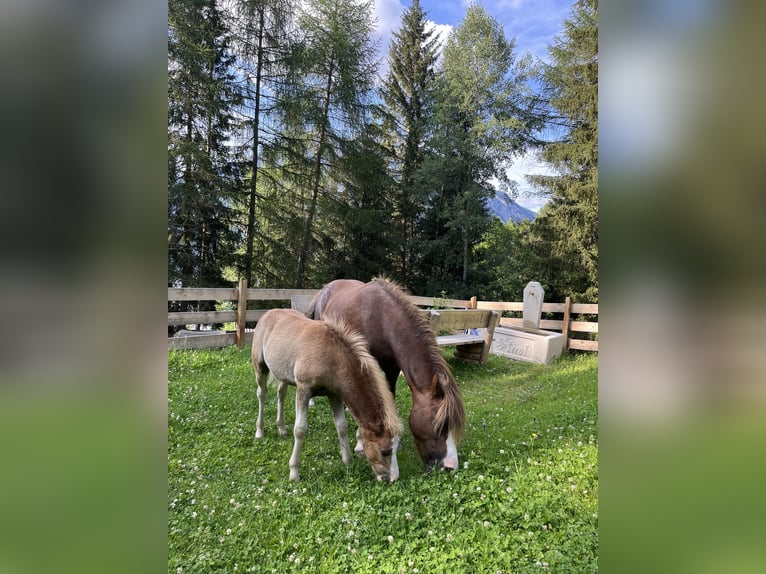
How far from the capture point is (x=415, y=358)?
3.13 meters

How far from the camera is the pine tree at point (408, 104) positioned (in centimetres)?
1520

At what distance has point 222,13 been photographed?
948 centimetres

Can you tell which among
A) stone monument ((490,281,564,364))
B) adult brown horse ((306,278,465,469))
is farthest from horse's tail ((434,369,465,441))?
stone monument ((490,281,564,364))

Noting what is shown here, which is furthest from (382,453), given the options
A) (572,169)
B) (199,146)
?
(572,169)

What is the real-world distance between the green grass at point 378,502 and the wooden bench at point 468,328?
6.71ft

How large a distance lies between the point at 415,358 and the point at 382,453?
0.80 m

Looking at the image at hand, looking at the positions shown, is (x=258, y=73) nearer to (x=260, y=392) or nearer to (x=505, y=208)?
(x=260, y=392)

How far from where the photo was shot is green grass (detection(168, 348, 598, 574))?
6.78ft

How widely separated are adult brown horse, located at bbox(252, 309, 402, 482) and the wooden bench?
311 cm

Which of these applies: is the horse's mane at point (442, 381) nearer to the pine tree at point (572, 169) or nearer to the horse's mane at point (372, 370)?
the horse's mane at point (372, 370)

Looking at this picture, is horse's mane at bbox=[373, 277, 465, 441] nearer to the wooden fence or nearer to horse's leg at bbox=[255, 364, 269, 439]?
horse's leg at bbox=[255, 364, 269, 439]
